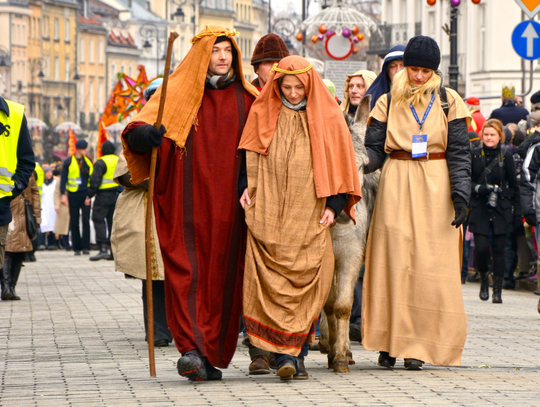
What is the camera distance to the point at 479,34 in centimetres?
4575

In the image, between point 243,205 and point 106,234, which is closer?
point 243,205

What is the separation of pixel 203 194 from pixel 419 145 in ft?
4.90

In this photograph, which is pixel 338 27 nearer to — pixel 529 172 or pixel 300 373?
pixel 529 172

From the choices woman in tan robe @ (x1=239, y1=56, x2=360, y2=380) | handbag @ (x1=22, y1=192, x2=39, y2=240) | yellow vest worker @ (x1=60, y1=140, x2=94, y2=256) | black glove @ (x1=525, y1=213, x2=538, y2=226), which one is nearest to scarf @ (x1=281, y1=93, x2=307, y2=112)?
woman in tan robe @ (x1=239, y1=56, x2=360, y2=380)

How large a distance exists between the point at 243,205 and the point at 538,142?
636 centimetres

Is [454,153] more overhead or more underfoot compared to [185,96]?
more underfoot

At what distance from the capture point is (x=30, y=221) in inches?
635

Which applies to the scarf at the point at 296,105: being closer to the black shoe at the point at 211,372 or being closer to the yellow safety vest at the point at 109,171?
the black shoe at the point at 211,372

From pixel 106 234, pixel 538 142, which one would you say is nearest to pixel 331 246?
pixel 538 142

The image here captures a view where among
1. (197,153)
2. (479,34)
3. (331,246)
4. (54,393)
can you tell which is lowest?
(54,393)

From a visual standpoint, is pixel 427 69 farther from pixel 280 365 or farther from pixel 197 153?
pixel 280 365

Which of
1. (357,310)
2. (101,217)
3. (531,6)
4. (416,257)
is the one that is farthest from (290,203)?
(101,217)

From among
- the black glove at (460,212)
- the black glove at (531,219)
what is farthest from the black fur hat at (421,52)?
the black glove at (531,219)

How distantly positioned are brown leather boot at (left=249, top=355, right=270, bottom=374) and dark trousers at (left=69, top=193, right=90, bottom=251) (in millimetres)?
16792
